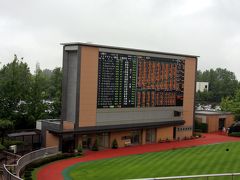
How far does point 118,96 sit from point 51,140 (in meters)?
8.49

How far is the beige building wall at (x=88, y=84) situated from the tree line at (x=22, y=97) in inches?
410

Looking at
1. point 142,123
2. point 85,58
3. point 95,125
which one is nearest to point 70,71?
point 85,58

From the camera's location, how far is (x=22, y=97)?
45031 mm

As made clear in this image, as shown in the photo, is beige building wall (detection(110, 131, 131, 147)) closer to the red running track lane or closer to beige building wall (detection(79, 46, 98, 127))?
the red running track lane

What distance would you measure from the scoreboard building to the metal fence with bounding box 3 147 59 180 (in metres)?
1.82

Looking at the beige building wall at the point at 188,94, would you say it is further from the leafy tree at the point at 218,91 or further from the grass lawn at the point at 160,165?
the leafy tree at the point at 218,91

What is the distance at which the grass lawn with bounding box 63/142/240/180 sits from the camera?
2595 centimetres

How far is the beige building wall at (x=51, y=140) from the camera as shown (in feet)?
118

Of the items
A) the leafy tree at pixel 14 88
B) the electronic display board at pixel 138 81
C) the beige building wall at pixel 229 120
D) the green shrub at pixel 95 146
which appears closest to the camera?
the electronic display board at pixel 138 81

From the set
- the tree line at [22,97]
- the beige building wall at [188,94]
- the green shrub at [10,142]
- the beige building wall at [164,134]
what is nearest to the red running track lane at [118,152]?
the beige building wall at [164,134]

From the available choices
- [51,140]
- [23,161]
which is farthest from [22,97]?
[23,161]

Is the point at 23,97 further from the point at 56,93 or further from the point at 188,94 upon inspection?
the point at 188,94

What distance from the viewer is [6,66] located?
46.0m

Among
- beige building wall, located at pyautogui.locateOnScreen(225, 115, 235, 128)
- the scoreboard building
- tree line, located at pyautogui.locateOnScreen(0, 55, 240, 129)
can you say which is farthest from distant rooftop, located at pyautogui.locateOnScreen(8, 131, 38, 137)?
beige building wall, located at pyautogui.locateOnScreen(225, 115, 235, 128)
